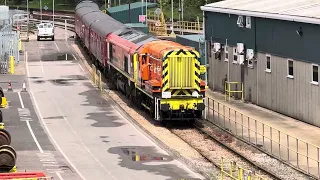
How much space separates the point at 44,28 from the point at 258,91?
44960 millimetres

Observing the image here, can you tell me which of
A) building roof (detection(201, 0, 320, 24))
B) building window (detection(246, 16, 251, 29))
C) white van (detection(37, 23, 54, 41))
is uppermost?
building roof (detection(201, 0, 320, 24))

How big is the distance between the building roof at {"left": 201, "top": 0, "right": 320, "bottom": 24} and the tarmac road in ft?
27.6

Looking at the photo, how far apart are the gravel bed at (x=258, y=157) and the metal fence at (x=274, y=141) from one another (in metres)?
0.29

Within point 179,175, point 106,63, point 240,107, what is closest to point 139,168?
point 179,175

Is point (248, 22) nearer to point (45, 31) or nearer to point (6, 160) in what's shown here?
point (6, 160)

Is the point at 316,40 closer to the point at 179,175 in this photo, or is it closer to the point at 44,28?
the point at 179,175

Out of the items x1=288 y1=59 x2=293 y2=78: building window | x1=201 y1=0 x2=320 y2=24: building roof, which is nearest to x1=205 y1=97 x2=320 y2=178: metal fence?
x1=288 y1=59 x2=293 y2=78: building window

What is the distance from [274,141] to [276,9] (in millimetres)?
11455

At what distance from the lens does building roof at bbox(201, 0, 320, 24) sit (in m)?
36.7

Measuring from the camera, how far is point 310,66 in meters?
36.1

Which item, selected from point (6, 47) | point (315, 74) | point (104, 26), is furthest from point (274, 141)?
point (6, 47)

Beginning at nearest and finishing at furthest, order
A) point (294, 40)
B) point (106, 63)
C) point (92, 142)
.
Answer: point (92, 142) < point (294, 40) < point (106, 63)

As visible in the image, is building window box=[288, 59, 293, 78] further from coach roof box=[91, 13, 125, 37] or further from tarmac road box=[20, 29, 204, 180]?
coach roof box=[91, 13, 125, 37]

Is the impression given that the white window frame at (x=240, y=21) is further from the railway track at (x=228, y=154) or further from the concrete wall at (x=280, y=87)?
the railway track at (x=228, y=154)
